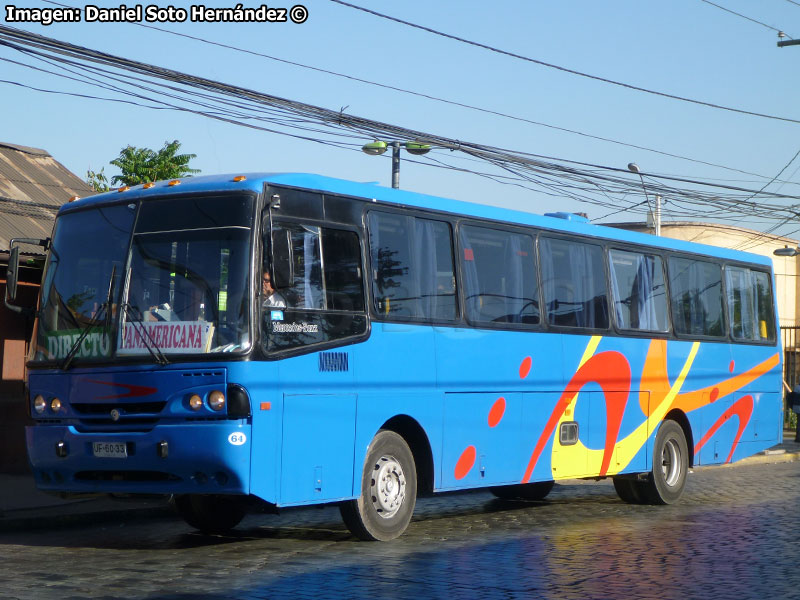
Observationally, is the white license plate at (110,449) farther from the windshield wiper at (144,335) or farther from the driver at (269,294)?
the driver at (269,294)

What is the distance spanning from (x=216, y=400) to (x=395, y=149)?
15355 millimetres

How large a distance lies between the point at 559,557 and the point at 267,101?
1002 cm

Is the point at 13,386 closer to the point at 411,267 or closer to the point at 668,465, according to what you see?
the point at 411,267

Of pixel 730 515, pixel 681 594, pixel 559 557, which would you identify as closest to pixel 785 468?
pixel 730 515

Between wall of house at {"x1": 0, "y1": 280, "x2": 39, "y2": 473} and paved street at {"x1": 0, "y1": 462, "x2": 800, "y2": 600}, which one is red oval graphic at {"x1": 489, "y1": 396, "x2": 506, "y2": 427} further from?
wall of house at {"x1": 0, "y1": 280, "x2": 39, "y2": 473}

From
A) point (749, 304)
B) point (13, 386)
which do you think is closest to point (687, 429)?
point (749, 304)

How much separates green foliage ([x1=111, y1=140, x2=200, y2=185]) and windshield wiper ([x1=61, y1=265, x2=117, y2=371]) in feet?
133

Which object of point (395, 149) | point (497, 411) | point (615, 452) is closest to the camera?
point (497, 411)

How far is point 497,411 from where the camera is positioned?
12719 millimetres

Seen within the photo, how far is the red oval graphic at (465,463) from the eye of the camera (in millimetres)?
12070

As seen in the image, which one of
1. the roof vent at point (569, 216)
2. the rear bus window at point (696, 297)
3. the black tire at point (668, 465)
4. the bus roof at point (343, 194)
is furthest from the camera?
the rear bus window at point (696, 297)

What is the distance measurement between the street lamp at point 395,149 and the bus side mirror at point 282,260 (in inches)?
507

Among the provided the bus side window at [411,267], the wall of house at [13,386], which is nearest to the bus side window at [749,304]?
the bus side window at [411,267]

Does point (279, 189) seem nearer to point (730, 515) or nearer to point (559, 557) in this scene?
point (559, 557)
